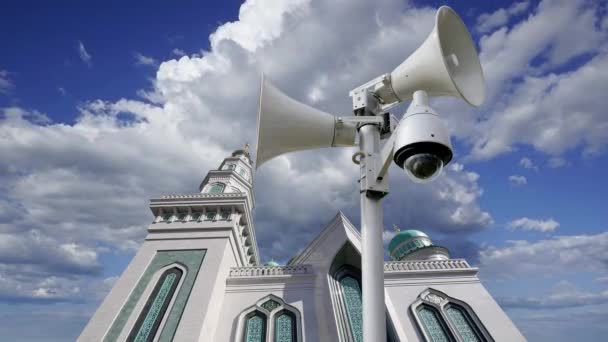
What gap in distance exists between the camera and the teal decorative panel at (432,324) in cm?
1111

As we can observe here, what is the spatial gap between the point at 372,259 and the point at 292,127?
58.7 inches

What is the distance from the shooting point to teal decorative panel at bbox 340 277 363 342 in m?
10.5

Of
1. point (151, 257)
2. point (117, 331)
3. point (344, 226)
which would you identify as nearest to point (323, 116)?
point (344, 226)

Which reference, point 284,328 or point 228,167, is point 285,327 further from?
point 228,167

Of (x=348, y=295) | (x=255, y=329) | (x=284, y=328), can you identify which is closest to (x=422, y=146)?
(x=348, y=295)

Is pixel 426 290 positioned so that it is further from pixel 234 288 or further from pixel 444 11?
pixel 444 11

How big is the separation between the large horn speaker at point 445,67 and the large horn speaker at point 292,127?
2.19 feet

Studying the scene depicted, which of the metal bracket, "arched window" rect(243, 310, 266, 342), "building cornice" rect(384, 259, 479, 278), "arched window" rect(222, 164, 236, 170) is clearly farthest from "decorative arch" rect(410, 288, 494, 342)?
"arched window" rect(222, 164, 236, 170)

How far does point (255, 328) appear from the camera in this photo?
1162 cm

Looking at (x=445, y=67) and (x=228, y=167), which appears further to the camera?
(x=228, y=167)

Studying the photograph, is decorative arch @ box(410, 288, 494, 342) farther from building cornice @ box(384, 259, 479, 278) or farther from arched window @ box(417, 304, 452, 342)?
building cornice @ box(384, 259, 479, 278)

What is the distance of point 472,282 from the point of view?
42.9ft

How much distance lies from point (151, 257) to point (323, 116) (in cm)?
1252

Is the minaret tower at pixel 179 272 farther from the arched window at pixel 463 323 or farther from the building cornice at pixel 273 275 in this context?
the arched window at pixel 463 323
